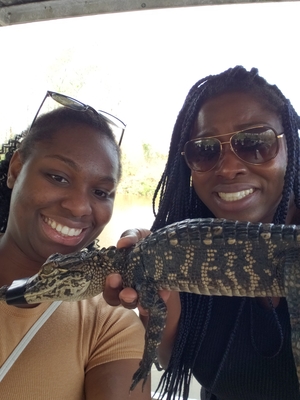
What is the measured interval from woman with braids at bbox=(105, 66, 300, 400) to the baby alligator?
89 mm

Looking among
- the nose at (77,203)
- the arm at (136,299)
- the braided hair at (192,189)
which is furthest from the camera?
the braided hair at (192,189)

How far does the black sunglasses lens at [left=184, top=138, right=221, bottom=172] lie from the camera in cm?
138

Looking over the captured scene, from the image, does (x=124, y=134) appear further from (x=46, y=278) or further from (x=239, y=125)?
(x=46, y=278)

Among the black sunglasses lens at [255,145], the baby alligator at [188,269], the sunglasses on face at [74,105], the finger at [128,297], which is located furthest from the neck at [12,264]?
the black sunglasses lens at [255,145]

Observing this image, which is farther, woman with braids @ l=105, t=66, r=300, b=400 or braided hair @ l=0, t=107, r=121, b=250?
braided hair @ l=0, t=107, r=121, b=250

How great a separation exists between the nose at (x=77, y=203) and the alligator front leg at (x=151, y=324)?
1.16 feet

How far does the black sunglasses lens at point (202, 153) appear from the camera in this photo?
54.1 inches

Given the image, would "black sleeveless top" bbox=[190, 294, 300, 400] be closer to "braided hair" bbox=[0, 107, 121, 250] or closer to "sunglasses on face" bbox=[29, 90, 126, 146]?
"braided hair" bbox=[0, 107, 121, 250]

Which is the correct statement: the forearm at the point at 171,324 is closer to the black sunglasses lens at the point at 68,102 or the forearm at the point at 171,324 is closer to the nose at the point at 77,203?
the nose at the point at 77,203

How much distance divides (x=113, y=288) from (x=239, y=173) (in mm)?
637

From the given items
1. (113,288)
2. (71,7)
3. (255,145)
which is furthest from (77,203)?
(71,7)

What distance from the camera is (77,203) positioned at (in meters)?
1.31

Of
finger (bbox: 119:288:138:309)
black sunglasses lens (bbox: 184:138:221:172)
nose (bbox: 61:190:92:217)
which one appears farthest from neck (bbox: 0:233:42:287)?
black sunglasses lens (bbox: 184:138:221:172)

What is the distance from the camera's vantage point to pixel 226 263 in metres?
1.15
